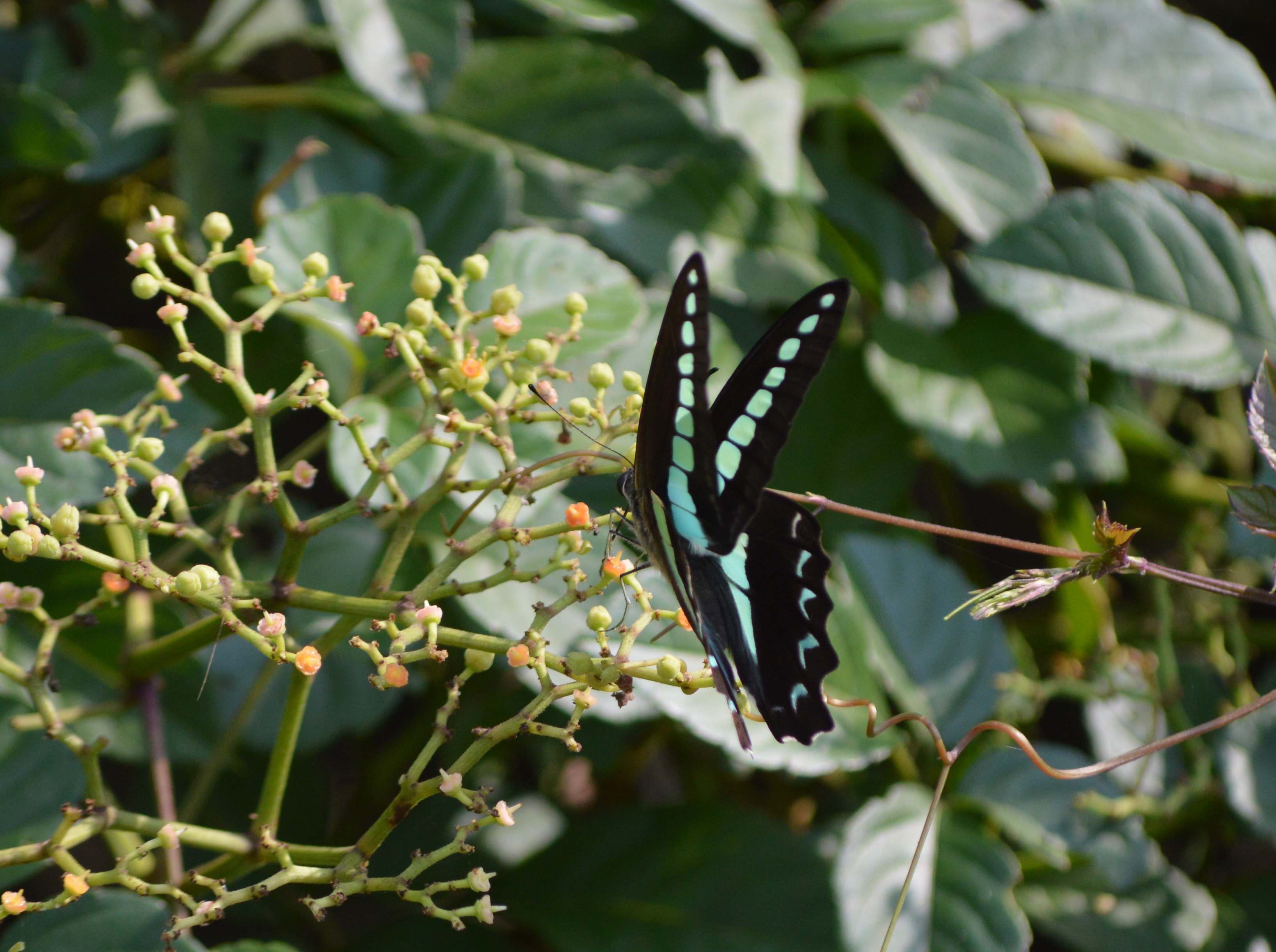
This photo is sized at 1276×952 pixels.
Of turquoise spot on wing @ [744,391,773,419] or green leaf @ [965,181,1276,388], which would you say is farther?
green leaf @ [965,181,1276,388]

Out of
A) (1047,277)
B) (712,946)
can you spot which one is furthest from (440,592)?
(1047,277)

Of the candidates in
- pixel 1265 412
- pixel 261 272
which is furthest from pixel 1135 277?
pixel 261 272

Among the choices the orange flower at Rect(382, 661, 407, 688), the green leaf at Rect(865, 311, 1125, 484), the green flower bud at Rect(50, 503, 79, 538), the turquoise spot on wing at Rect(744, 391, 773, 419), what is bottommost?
the green leaf at Rect(865, 311, 1125, 484)

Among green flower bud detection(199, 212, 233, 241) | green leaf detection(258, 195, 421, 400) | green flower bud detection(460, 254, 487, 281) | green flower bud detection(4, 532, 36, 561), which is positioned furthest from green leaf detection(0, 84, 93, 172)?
green flower bud detection(4, 532, 36, 561)

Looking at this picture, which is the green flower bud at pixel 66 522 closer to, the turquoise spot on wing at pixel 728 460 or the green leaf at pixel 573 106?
the turquoise spot on wing at pixel 728 460

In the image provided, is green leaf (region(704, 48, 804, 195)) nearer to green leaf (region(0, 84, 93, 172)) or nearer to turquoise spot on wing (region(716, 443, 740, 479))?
turquoise spot on wing (region(716, 443, 740, 479))

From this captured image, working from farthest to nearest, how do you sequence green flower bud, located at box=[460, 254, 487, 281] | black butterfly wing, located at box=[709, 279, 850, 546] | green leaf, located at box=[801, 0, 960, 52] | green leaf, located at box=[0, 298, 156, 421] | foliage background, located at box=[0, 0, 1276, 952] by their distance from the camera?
green leaf, located at box=[801, 0, 960, 52] < foliage background, located at box=[0, 0, 1276, 952] < green leaf, located at box=[0, 298, 156, 421] < green flower bud, located at box=[460, 254, 487, 281] < black butterfly wing, located at box=[709, 279, 850, 546]

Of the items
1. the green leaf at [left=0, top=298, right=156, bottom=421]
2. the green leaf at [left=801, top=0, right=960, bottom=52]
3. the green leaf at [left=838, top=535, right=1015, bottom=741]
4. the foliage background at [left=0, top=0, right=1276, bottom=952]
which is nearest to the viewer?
the green leaf at [left=0, top=298, right=156, bottom=421]
